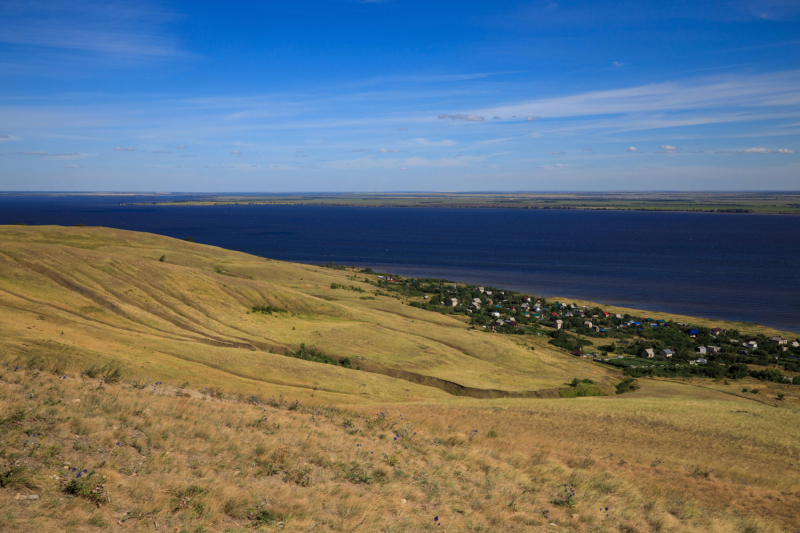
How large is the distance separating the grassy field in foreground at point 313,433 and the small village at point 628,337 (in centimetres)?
432

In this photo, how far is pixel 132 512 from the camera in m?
→ 8.10

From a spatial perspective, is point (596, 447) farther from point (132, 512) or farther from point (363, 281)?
point (363, 281)

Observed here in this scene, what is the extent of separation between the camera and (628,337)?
51094 millimetres

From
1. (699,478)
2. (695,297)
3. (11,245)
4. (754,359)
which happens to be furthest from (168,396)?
(695,297)

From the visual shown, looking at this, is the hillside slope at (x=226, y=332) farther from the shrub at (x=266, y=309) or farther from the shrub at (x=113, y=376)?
the shrub at (x=113, y=376)

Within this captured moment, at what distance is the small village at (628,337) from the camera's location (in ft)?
134

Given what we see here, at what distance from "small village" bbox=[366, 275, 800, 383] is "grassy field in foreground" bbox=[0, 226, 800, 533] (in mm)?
4324

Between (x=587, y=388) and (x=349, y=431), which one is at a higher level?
(x=349, y=431)

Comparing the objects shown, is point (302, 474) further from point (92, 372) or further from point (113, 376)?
point (92, 372)

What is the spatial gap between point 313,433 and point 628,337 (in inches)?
1783

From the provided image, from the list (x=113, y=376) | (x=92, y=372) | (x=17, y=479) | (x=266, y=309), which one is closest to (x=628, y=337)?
(x=266, y=309)

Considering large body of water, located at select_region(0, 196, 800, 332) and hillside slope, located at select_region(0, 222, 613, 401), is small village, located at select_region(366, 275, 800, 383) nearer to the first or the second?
hillside slope, located at select_region(0, 222, 613, 401)

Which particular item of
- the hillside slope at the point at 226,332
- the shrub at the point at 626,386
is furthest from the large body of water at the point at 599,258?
the hillside slope at the point at 226,332

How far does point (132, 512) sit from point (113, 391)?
23.3 feet
